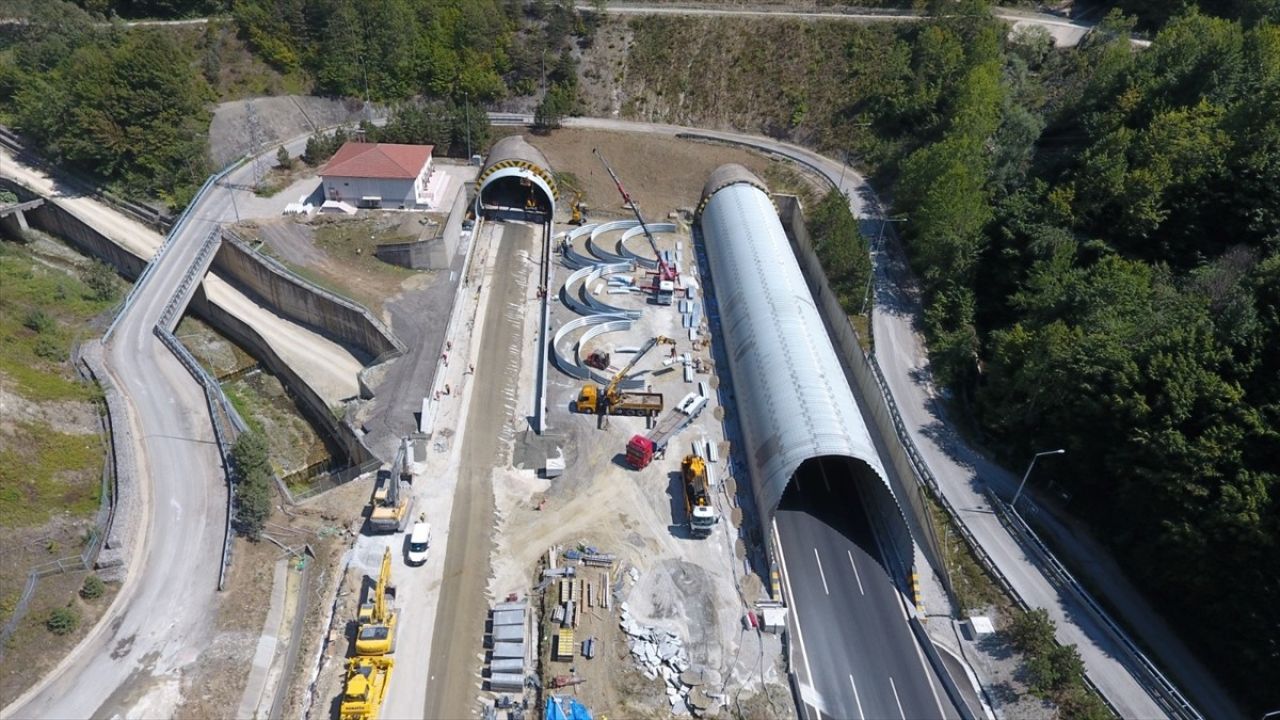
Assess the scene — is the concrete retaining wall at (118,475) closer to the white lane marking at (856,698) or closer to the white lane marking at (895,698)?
the white lane marking at (856,698)

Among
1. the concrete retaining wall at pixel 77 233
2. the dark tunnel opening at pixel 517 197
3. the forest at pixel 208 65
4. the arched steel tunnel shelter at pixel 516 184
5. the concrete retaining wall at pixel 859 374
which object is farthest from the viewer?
the dark tunnel opening at pixel 517 197

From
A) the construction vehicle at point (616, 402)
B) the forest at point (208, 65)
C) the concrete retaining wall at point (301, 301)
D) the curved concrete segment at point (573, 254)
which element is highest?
the forest at point (208, 65)

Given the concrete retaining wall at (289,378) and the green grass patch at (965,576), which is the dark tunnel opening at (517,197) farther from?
the green grass patch at (965,576)

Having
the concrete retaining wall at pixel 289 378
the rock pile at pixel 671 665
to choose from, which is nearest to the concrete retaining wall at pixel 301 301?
the concrete retaining wall at pixel 289 378

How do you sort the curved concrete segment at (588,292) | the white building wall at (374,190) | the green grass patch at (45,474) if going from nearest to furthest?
1. the green grass patch at (45,474)
2. the curved concrete segment at (588,292)
3. the white building wall at (374,190)

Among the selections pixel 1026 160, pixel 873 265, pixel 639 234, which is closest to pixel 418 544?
pixel 639 234

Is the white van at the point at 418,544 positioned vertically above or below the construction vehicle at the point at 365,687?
above

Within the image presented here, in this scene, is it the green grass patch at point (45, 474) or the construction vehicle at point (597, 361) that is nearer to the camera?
the green grass patch at point (45, 474)

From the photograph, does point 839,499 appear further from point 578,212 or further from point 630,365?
point 578,212

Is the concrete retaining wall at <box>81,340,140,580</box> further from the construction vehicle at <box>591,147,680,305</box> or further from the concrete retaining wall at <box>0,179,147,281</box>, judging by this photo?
the construction vehicle at <box>591,147,680,305</box>

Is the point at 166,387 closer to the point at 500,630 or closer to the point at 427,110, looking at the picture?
the point at 500,630
